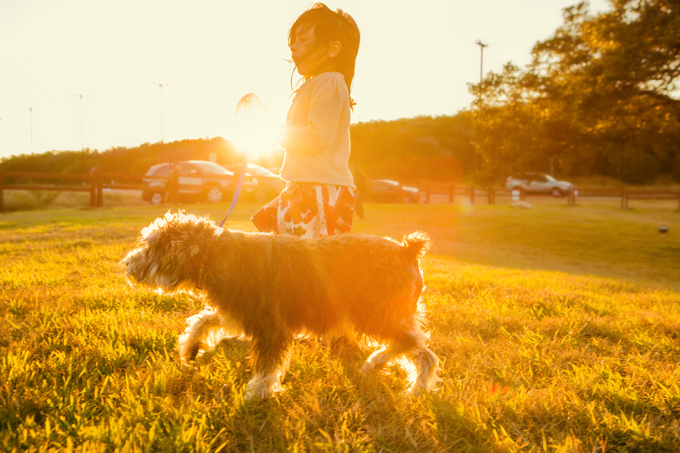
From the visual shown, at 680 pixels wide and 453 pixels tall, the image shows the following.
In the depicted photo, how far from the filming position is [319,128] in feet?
10.4

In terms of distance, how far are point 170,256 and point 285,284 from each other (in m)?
0.78

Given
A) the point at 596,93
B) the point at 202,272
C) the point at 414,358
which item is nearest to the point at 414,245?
the point at 414,358

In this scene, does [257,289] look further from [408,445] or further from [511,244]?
[511,244]

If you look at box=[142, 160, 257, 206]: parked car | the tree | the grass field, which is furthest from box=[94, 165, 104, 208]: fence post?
the tree

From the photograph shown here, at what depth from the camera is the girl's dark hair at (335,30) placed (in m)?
3.31

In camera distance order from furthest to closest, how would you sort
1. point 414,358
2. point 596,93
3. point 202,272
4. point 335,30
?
point 596,93 → point 335,30 → point 414,358 → point 202,272

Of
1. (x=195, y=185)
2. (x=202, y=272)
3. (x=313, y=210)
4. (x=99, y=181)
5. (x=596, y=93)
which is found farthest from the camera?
(x=195, y=185)

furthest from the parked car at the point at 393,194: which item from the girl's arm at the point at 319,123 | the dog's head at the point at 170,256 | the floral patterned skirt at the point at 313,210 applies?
the dog's head at the point at 170,256

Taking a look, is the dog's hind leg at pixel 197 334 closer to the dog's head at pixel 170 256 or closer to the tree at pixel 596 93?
the dog's head at pixel 170 256

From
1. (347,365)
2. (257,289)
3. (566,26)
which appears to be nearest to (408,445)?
(347,365)

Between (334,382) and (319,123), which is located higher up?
(319,123)

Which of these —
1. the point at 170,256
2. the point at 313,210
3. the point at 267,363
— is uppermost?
the point at 313,210

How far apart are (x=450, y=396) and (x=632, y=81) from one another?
1615cm

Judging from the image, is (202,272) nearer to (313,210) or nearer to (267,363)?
(267,363)
